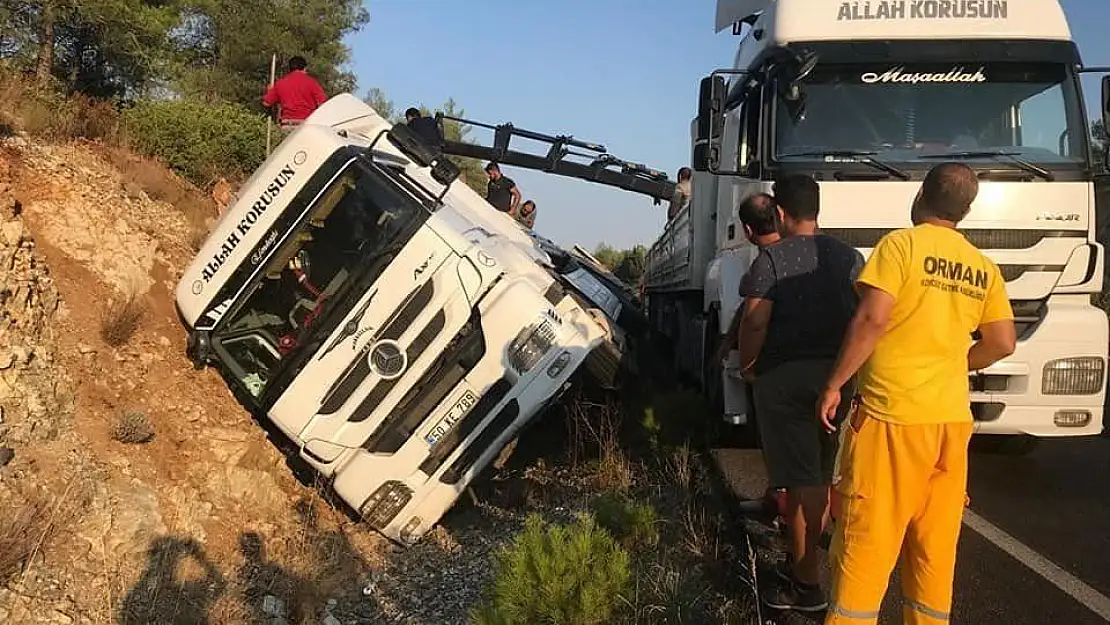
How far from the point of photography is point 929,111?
6.37 metres

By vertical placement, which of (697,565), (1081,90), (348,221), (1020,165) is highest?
Result: (1081,90)

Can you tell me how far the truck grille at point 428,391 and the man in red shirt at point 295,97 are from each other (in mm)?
4547

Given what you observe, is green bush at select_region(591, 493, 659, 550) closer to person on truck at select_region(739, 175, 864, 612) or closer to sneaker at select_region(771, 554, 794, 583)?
sneaker at select_region(771, 554, 794, 583)

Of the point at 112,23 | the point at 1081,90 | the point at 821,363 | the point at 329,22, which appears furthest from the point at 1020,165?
the point at 329,22

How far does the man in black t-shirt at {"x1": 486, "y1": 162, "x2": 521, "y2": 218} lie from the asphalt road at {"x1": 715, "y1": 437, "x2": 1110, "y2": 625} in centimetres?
681

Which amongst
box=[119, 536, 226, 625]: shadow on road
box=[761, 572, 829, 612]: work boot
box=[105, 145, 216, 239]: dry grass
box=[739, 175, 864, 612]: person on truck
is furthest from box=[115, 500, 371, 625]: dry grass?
box=[105, 145, 216, 239]: dry grass

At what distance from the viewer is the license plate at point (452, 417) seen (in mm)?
6664

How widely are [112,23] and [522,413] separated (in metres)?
8.33

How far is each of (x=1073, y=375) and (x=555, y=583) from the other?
3989 millimetres

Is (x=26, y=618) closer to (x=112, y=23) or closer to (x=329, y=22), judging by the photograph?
(x=112, y=23)

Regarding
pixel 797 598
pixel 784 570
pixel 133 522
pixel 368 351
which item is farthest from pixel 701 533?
pixel 133 522

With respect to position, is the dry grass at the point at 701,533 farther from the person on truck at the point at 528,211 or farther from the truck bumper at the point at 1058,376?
the person on truck at the point at 528,211

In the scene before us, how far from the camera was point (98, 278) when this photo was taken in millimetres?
8031

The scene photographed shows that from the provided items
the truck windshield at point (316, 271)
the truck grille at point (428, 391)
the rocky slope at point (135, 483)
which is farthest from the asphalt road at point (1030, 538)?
the truck windshield at point (316, 271)
